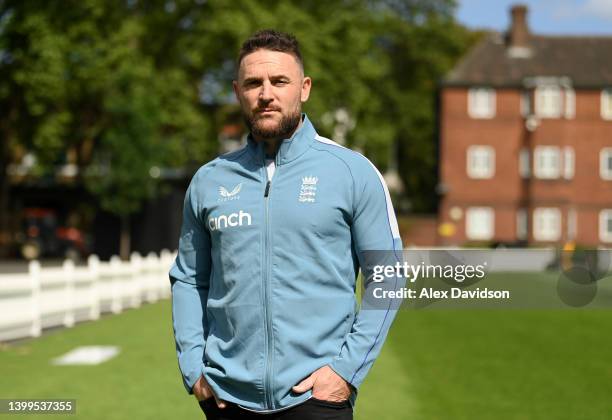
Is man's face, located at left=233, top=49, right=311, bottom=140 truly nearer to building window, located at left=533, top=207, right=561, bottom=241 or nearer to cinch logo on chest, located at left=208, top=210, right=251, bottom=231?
cinch logo on chest, located at left=208, top=210, right=251, bottom=231

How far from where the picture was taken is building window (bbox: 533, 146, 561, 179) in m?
59.7

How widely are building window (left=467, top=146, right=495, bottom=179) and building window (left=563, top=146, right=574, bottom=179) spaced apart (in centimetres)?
411

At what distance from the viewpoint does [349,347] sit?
3475 mm

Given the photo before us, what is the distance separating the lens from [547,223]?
196 ft

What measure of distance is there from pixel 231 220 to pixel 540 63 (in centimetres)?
6123

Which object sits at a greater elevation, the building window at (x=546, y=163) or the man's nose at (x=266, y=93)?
the man's nose at (x=266, y=93)

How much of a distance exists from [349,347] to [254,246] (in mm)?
479

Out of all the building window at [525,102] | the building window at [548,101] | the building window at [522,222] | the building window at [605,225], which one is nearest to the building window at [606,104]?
the building window at [548,101]

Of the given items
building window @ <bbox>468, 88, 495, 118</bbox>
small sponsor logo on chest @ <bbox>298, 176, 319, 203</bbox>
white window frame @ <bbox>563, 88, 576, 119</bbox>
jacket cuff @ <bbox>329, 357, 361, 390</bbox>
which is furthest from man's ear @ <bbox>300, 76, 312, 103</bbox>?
white window frame @ <bbox>563, 88, 576, 119</bbox>

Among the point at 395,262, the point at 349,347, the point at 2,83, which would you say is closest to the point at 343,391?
the point at 349,347

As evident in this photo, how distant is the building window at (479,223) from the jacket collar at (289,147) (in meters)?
57.2

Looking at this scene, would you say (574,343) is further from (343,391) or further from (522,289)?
(343,391)

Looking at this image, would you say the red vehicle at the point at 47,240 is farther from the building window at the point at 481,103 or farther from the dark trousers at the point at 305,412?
the dark trousers at the point at 305,412

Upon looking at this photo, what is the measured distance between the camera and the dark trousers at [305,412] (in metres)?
3.48
